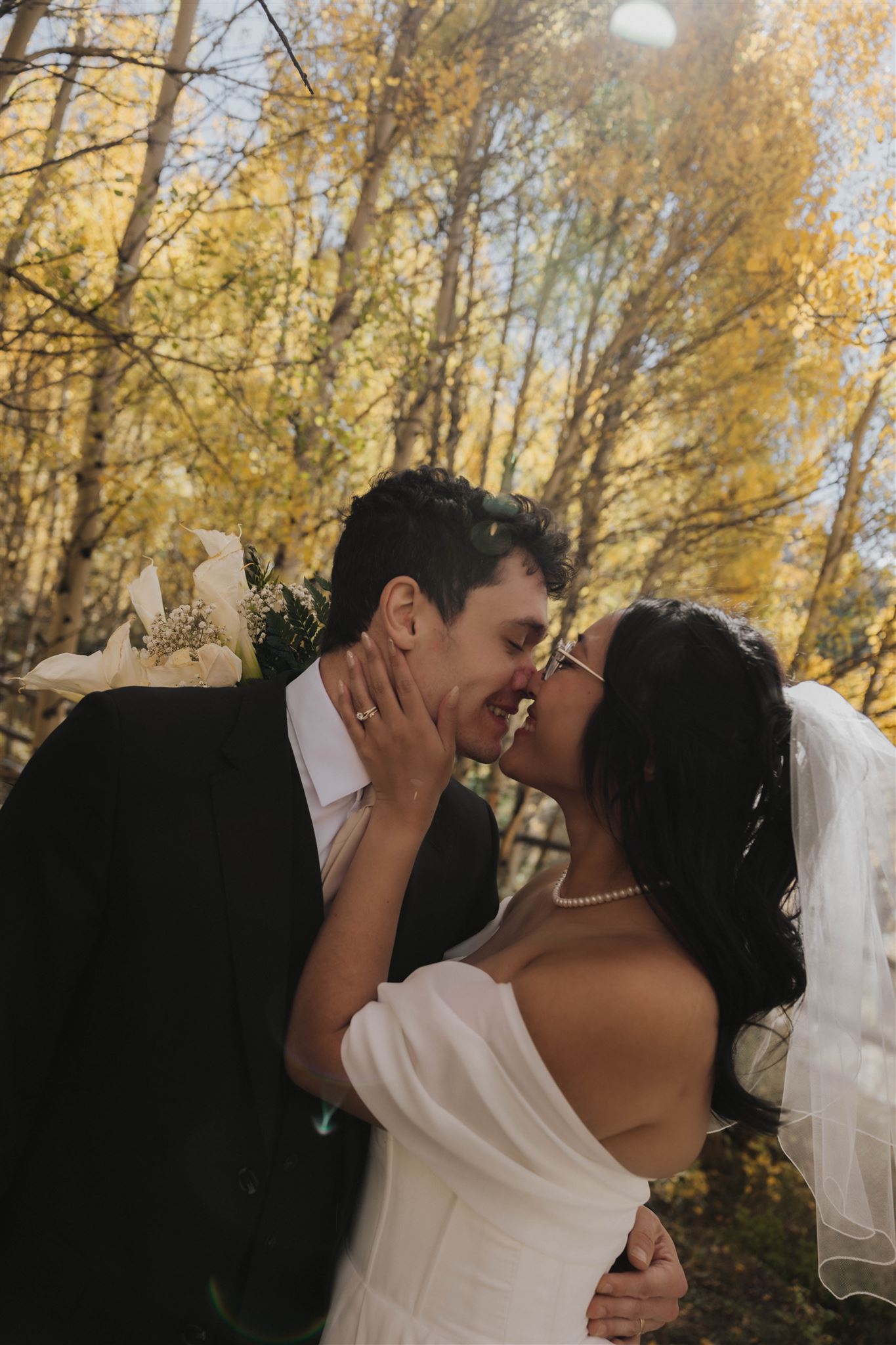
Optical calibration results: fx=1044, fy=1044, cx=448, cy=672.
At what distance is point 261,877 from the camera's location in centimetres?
193

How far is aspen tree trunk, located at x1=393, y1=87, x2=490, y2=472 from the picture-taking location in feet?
26.1

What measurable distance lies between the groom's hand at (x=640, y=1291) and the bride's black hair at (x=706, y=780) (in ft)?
1.39

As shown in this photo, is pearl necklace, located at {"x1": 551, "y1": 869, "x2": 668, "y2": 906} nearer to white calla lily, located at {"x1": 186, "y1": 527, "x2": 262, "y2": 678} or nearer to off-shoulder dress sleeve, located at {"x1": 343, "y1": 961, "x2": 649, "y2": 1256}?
off-shoulder dress sleeve, located at {"x1": 343, "y1": 961, "x2": 649, "y2": 1256}

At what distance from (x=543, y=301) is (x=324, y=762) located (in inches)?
334

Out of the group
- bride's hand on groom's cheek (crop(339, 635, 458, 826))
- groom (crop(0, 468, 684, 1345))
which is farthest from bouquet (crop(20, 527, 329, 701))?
groom (crop(0, 468, 684, 1345))

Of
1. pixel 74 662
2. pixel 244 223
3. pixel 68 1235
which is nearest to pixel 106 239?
pixel 244 223

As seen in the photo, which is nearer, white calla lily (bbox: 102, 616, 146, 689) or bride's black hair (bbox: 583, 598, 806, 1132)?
bride's black hair (bbox: 583, 598, 806, 1132)

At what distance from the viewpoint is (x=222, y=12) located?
6598mm

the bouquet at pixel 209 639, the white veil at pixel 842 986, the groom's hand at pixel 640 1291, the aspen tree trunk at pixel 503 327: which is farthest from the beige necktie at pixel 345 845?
the aspen tree trunk at pixel 503 327

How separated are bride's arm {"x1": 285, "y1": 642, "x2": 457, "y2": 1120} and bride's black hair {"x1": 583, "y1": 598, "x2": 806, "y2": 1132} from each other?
365 mm

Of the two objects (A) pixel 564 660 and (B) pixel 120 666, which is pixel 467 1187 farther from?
(B) pixel 120 666

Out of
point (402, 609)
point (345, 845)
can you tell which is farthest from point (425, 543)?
point (345, 845)

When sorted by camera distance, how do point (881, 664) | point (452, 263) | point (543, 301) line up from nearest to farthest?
point (881, 664) → point (452, 263) → point (543, 301)

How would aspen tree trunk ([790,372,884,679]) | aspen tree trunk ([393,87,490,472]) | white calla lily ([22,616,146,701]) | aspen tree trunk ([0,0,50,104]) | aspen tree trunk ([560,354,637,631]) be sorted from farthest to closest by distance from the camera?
aspen tree trunk ([560,354,637,631]) < aspen tree trunk ([393,87,490,472]) < aspen tree trunk ([790,372,884,679]) < aspen tree trunk ([0,0,50,104]) < white calla lily ([22,616,146,701])
